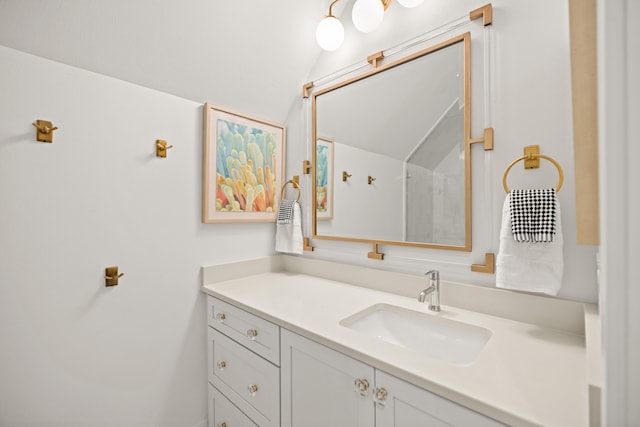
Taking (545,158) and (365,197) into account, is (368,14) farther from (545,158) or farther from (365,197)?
(545,158)

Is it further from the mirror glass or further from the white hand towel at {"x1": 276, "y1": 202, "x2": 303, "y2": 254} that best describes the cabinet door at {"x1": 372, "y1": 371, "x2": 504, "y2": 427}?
the white hand towel at {"x1": 276, "y1": 202, "x2": 303, "y2": 254}

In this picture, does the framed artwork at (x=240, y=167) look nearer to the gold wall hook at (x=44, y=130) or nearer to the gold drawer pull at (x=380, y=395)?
the gold wall hook at (x=44, y=130)

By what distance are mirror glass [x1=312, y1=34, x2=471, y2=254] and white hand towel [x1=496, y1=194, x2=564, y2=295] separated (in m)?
0.17

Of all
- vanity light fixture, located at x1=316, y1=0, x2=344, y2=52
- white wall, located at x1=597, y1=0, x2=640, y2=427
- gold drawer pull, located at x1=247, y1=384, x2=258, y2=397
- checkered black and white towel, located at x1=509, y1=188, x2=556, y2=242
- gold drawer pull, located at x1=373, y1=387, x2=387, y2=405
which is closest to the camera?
white wall, located at x1=597, y1=0, x2=640, y2=427

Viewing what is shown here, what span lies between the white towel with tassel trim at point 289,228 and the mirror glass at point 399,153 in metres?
0.12

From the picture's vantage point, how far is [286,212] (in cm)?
181

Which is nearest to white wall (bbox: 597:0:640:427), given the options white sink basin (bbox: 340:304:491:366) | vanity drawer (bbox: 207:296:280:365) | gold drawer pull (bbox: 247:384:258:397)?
white sink basin (bbox: 340:304:491:366)

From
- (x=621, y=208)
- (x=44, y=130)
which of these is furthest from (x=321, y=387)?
(x=44, y=130)

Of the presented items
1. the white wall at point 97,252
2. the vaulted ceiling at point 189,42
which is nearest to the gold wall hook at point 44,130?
the white wall at point 97,252

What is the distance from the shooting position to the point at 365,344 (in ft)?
2.86

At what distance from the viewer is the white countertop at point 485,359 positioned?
606mm

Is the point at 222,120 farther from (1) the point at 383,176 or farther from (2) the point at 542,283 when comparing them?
(2) the point at 542,283

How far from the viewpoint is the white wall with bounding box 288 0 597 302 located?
0.99 m

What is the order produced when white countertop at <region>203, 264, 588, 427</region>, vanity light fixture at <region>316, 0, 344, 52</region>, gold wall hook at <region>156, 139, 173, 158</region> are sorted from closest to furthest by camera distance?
1. white countertop at <region>203, 264, 588, 427</region>
2. gold wall hook at <region>156, 139, 173, 158</region>
3. vanity light fixture at <region>316, 0, 344, 52</region>
